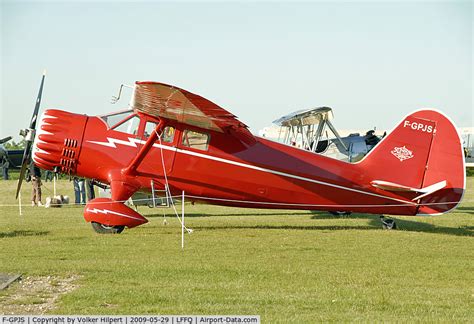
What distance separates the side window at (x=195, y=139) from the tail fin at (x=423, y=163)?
3.46 m

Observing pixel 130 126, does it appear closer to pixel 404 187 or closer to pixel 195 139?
pixel 195 139

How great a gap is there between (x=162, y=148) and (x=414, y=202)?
5.56 m

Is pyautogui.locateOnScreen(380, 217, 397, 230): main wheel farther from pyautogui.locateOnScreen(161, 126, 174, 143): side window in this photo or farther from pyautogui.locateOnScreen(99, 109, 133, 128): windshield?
pyautogui.locateOnScreen(99, 109, 133, 128): windshield

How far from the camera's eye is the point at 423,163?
1673 cm

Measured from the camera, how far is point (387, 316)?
25.8 feet

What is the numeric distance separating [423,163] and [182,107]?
17.9ft

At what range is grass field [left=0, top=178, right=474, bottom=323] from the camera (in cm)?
823

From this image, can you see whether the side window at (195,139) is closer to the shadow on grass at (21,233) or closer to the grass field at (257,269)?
the grass field at (257,269)

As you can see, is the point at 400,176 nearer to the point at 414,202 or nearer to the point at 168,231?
the point at 414,202

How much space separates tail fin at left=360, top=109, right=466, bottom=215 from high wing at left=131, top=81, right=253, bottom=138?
300 cm

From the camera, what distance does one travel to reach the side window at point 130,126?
A: 16.3 meters

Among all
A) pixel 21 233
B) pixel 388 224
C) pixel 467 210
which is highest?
pixel 467 210

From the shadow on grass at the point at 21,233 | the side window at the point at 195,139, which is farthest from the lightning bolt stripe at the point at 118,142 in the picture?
the shadow on grass at the point at 21,233

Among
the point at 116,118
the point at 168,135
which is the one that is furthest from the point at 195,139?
the point at 116,118
